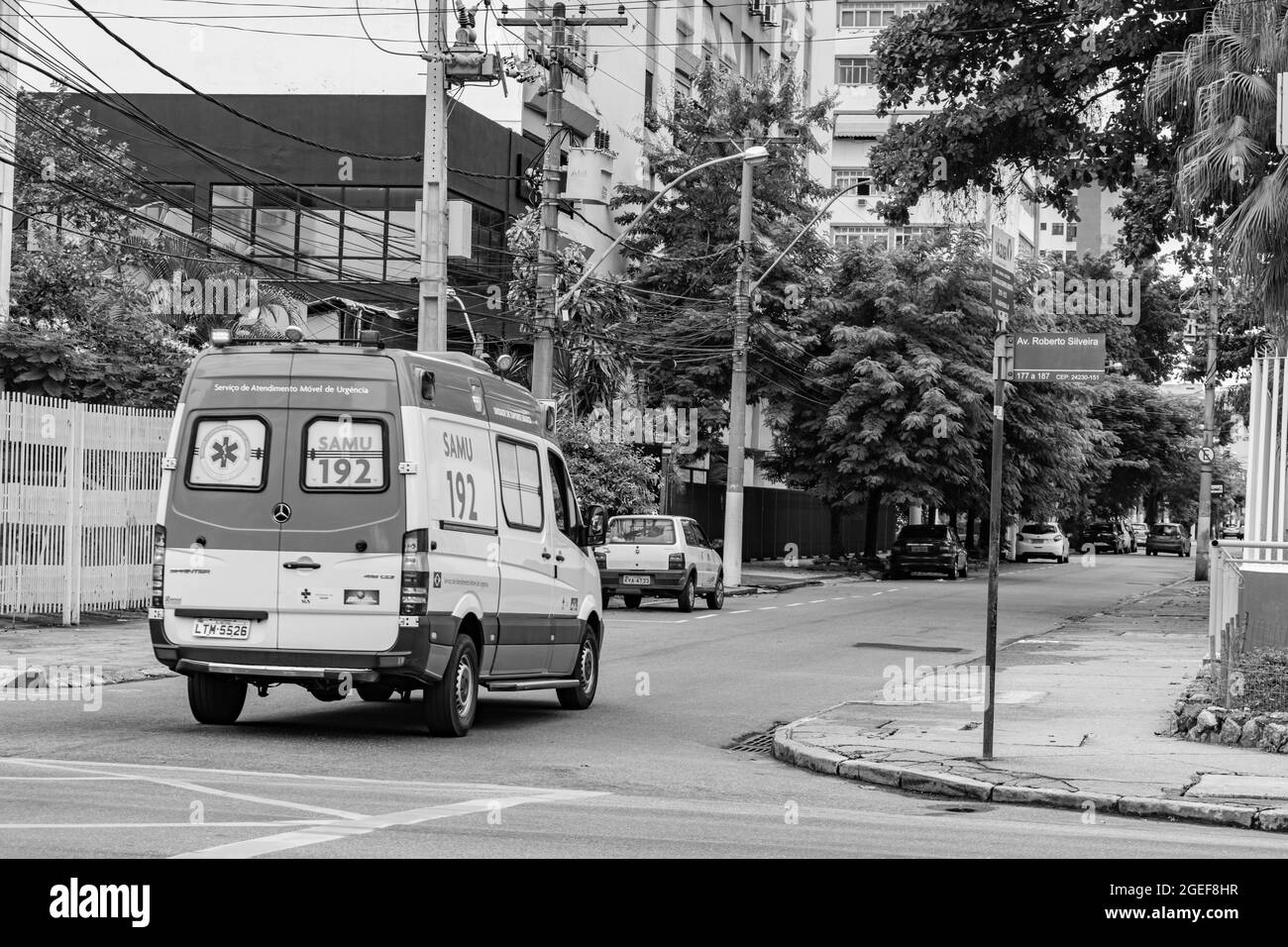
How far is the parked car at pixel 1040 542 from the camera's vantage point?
6788 centimetres

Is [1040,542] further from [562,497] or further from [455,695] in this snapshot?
[455,695]

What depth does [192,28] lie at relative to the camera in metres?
45.0

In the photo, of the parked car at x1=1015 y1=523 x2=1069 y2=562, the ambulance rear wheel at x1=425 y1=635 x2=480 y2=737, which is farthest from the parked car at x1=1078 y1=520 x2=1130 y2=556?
the ambulance rear wheel at x1=425 y1=635 x2=480 y2=737

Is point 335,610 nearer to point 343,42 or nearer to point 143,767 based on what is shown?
point 143,767

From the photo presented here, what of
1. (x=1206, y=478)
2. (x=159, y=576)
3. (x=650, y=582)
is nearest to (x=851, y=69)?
(x=1206, y=478)

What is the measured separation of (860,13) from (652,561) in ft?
191

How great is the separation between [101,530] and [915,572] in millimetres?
31789

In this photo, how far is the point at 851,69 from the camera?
8131cm

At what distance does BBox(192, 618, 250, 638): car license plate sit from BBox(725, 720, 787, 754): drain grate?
384 centimetres

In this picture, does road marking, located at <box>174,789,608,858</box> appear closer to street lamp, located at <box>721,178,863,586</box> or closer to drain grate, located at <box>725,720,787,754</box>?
drain grate, located at <box>725,720,787,754</box>

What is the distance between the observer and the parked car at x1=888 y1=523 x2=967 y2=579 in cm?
4841

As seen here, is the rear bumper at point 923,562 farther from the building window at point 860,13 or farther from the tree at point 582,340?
the building window at point 860,13

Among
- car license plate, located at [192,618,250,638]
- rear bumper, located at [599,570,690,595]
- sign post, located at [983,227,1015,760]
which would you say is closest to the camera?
sign post, located at [983,227,1015,760]

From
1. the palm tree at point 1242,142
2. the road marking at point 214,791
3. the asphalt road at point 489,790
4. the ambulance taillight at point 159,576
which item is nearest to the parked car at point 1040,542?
the palm tree at point 1242,142
